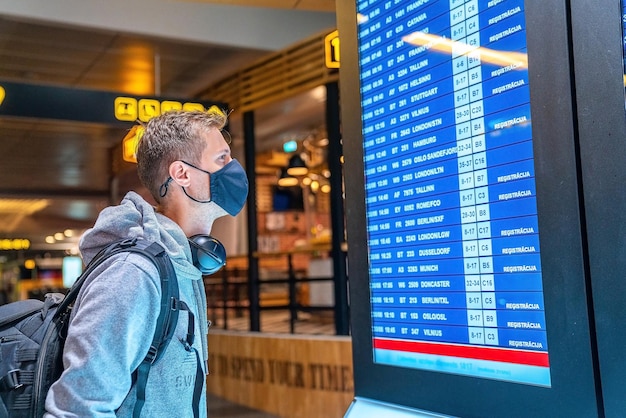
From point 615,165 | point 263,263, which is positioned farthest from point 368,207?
point 263,263

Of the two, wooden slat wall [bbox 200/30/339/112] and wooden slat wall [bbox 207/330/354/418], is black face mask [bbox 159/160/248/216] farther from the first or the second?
wooden slat wall [bbox 200/30/339/112]

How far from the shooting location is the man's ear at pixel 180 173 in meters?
1.55

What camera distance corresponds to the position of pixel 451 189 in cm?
131

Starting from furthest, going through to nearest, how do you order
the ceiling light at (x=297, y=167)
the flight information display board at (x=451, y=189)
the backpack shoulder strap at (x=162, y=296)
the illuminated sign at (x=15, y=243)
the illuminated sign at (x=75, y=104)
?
1. the illuminated sign at (x=15, y=243)
2. the ceiling light at (x=297, y=167)
3. the illuminated sign at (x=75, y=104)
4. the backpack shoulder strap at (x=162, y=296)
5. the flight information display board at (x=451, y=189)

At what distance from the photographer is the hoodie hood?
4.62 feet

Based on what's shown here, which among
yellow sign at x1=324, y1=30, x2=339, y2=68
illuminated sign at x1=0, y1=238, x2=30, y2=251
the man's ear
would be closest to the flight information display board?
the man's ear

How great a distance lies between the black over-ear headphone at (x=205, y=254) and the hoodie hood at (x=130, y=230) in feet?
0.09

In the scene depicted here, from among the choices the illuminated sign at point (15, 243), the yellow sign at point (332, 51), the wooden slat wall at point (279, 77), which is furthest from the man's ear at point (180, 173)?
the illuminated sign at point (15, 243)

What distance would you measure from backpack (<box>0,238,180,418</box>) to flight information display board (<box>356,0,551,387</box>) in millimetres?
508

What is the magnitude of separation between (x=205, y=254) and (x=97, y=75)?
7635 millimetres

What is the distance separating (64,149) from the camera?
40.9 feet

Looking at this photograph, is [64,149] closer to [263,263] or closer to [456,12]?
[263,263]

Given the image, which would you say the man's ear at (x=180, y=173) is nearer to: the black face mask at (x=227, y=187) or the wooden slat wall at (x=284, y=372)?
the black face mask at (x=227, y=187)

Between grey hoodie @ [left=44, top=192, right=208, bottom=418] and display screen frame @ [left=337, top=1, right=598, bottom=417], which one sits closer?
display screen frame @ [left=337, top=1, right=598, bottom=417]
